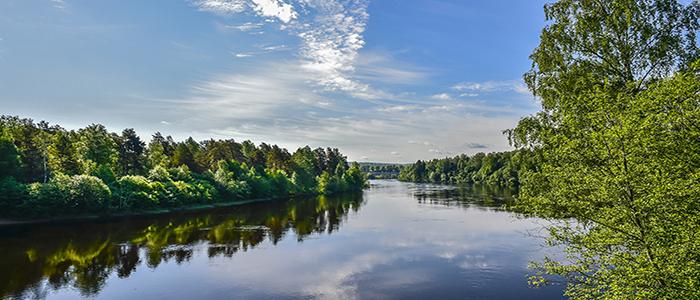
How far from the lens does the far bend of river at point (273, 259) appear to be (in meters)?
27.5

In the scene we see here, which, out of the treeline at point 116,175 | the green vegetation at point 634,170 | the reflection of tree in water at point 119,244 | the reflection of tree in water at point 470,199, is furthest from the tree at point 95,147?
the green vegetation at point 634,170

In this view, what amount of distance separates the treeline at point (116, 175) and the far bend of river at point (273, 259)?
5732 millimetres

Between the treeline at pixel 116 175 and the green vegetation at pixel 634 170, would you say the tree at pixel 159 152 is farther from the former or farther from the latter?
the green vegetation at pixel 634 170

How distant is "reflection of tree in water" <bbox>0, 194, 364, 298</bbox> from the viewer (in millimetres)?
30219

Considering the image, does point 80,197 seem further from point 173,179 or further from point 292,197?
point 292,197

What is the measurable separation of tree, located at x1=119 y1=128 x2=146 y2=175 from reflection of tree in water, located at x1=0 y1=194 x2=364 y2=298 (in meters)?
35.1

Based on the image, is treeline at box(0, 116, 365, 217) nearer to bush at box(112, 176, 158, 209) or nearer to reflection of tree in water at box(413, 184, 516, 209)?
bush at box(112, 176, 158, 209)

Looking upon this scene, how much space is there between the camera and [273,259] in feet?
120

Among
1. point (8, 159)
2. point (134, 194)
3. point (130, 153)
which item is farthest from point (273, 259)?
point (130, 153)

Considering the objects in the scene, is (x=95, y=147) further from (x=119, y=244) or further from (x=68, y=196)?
(x=119, y=244)

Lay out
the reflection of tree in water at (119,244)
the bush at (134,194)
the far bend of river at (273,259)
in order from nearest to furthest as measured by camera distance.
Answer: the far bend of river at (273,259) < the reflection of tree in water at (119,244) < the bush at (134,194)

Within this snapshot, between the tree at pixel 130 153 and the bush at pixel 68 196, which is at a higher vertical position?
the tree at pixel 130 153

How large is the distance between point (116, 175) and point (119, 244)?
51951 mm

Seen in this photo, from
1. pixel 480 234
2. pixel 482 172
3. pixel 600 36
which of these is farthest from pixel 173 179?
pixel 482 172
